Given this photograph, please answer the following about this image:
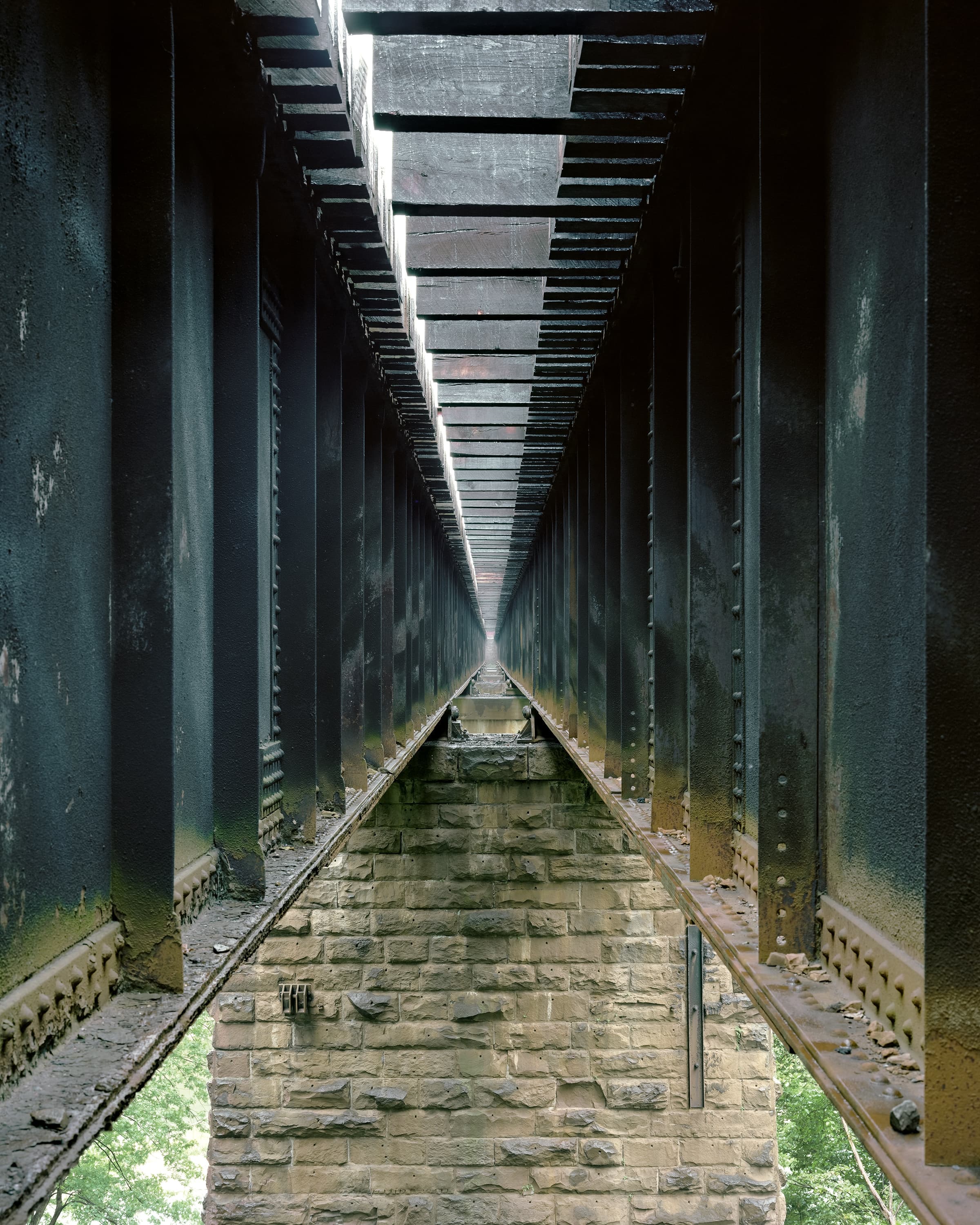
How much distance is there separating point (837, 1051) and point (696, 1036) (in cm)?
974

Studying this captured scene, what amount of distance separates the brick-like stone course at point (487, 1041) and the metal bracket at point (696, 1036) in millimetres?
160

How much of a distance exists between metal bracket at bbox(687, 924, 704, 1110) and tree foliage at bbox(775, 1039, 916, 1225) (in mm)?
14876

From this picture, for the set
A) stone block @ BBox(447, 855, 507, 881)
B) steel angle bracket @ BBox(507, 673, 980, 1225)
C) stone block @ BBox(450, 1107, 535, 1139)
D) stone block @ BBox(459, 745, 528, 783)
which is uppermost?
steel angle bracket @ BBox(507, 673, 980, 1225)

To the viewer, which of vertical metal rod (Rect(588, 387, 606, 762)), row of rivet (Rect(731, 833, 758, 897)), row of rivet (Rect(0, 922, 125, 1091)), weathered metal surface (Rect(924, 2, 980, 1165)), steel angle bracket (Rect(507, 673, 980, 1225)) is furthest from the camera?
vertical metal rod (Rect(588, 387, 606, 762))

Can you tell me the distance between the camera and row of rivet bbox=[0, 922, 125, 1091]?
2.76m

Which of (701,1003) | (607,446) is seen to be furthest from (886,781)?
(701,1003)

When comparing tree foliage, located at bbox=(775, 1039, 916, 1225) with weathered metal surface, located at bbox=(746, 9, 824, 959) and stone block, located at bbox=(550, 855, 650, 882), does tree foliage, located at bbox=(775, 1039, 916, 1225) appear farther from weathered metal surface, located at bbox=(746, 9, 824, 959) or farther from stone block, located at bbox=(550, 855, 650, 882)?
weathered metal surface, located at bbox=(746, 9, 824, 959)

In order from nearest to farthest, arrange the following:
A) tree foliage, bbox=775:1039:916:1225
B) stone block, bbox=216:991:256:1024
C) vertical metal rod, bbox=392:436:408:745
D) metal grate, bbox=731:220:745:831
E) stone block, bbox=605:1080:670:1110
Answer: metal grate, bbox=731:220:745:831 < vertical metal rod, bbox=392:436:408:745 < stone block, bbox=605:1080:670:1110 < stone block, bbox=216:991:256:1024 < tree foliage, bbox=775:1039:916:1225

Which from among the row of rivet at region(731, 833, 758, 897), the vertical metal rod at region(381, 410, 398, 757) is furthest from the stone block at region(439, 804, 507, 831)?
the row of rivet at region(731, 833, 758, 897)

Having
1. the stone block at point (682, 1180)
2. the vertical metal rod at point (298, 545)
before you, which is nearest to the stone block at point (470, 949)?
the stone block at point (682, 1180)

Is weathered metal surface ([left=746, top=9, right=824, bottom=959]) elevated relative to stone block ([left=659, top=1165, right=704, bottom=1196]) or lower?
elevated

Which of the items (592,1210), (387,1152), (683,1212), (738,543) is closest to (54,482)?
(738,543)

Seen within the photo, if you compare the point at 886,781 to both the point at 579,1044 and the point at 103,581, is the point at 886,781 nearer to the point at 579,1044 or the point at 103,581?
the point at 103,581

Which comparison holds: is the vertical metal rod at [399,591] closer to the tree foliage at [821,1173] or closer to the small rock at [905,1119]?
the small rock at [905,1119]
